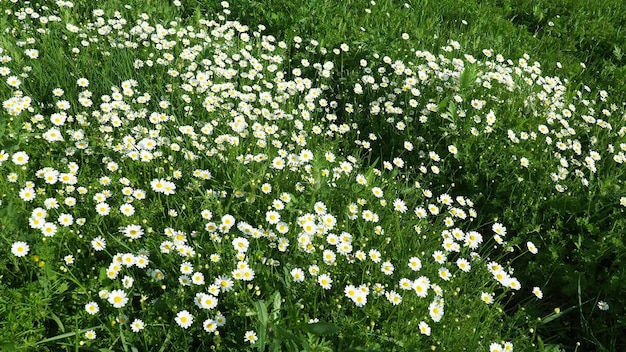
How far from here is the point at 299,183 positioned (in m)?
3.13

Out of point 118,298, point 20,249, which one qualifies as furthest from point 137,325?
point 20,249

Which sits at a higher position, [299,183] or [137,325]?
[299,183]

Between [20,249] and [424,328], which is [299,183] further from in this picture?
[20,249]

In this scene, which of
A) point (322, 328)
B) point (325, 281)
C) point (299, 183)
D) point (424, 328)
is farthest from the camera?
point (299, 183)

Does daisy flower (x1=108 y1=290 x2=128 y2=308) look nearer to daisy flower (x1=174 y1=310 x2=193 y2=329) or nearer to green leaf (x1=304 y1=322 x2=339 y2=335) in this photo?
daisy flower (x1=174 y1=310 x2=193 y2=329)

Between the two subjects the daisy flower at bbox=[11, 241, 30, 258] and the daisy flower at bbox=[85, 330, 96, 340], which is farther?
the daisy flower at bbox=[11, 241, 30, 258]

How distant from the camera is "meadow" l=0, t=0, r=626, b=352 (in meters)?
2.52

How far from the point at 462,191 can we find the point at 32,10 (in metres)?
3.43

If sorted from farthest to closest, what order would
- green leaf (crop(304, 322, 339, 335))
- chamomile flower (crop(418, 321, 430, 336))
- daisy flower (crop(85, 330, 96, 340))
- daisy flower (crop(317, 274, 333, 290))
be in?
daisy flower (crop(317, 274, 333, 290)) → chamomile flower (crop(418, 321, 430, 336)) → daisy flower (crop(85, 330, 96, 340)) → green leaf (crop(304, 322, 339, 335))

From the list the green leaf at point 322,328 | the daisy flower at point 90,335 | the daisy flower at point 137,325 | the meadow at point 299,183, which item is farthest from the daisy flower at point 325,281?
the daisy flower at point 90,335

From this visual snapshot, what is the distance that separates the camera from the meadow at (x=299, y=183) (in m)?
2.52

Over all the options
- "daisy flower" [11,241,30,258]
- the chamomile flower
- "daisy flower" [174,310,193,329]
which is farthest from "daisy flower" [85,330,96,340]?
the chamomile flower

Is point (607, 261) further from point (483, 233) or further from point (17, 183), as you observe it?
point (17, 183)

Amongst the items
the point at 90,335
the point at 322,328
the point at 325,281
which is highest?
the point at 322,328
